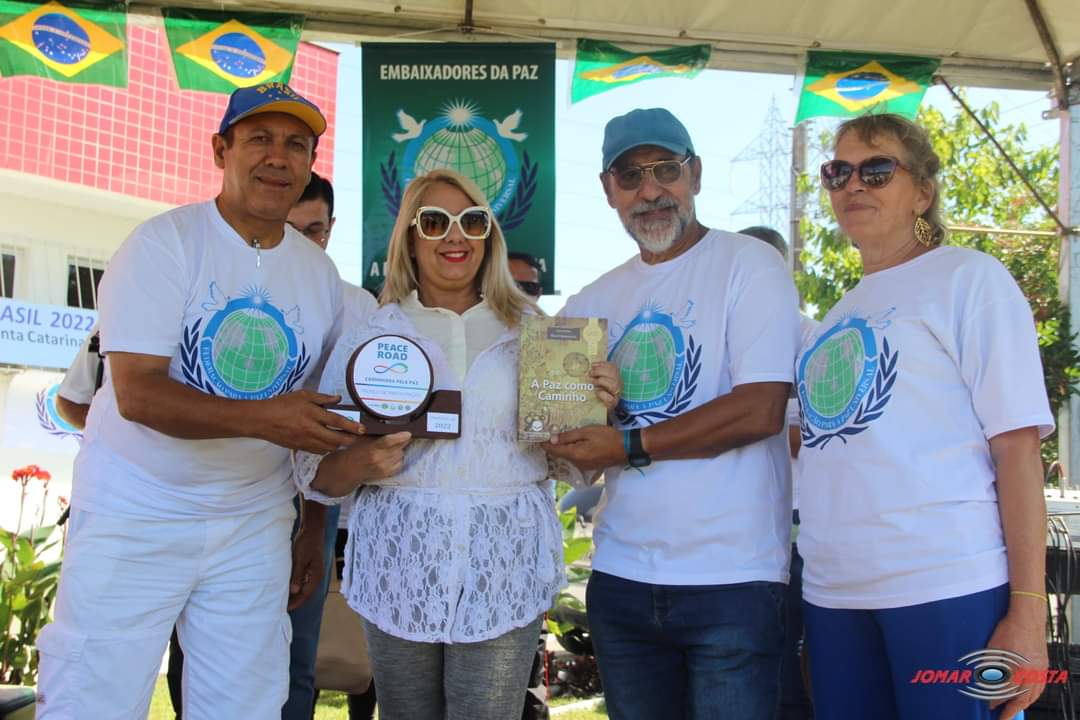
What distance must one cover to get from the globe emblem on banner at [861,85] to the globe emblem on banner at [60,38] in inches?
141

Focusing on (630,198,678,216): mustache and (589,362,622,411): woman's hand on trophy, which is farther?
(630,198,678,216): mustache

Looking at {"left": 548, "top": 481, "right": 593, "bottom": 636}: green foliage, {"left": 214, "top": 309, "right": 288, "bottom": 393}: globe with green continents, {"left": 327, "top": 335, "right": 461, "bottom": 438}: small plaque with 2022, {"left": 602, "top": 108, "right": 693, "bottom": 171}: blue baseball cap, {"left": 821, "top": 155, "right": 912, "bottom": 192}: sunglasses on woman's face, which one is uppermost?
{"left": 602, "top": 108, "right": 693, "bottom": 171}: blue baseball cap

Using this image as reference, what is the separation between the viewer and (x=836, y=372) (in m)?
2.51

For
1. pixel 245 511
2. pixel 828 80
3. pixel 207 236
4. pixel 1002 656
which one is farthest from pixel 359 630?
pixel 828 80

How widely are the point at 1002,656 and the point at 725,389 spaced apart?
3.20 ft

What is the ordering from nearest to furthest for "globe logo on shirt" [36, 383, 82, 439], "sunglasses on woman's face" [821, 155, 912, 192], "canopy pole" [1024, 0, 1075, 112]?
"sunglasses on woman's face" [821, 155, 912, 192] → "canopy pole" [1024, 0, 1075, 112] → "globe logo on shirt" [36, 383, 82, 439]

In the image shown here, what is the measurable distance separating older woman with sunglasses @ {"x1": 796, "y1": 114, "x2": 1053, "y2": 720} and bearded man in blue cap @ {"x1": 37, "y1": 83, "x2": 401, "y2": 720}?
1222 mm

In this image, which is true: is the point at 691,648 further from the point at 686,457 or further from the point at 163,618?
the point at 163,618

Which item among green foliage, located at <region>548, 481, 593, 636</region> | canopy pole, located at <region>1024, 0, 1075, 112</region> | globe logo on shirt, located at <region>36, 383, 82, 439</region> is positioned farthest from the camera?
globe logo on shirt, located at <region>36, 383, 82, 439</region>

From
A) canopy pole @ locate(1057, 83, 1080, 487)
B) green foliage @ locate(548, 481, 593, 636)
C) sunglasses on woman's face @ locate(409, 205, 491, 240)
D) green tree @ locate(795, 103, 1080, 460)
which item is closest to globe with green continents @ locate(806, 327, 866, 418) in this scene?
sunglasses on woman's face @ locate(409, 205, 491, 240)

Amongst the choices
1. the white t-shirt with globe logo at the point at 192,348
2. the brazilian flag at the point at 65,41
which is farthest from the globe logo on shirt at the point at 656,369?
the brazilian flag at the point at 65,41

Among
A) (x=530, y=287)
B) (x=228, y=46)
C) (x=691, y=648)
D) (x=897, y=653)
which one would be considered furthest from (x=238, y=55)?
(x=897, y=653)

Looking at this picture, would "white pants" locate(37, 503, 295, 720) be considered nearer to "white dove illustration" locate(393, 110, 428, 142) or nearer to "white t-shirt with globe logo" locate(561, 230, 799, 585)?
"white t-shirt with globe logo" locate(561, 230, 799, 585)

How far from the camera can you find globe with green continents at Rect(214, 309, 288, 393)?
9.05ft
